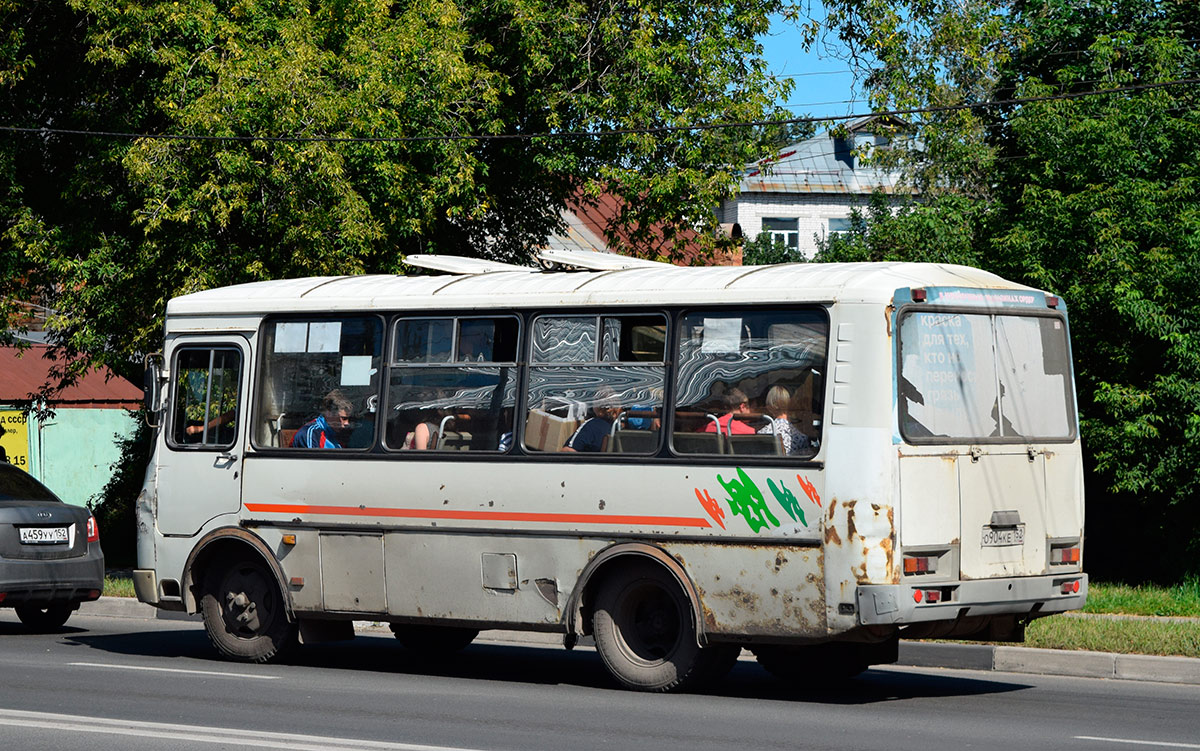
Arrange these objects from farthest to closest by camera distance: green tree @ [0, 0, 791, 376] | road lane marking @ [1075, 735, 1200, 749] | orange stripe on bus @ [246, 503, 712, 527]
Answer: green tree @ [0, 0, 791, 376], orange stripe on bus @ [246, 503, 712, 527], road lane marking @ [1075, 735, 1200, 749]

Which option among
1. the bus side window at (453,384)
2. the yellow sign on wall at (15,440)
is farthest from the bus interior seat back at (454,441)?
the yellow sign on wall at (15,440)

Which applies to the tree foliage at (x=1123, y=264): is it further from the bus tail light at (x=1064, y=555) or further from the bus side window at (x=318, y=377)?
the bus side window at (x=318, y=377)

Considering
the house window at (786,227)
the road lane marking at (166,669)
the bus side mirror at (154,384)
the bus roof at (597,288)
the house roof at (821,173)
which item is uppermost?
the house roof at (821,173)

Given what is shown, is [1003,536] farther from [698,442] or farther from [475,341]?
[475,341]

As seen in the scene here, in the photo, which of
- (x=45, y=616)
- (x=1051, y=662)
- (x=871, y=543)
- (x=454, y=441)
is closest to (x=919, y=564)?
(x=871, y=543)

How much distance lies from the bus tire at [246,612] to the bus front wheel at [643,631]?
285 cm

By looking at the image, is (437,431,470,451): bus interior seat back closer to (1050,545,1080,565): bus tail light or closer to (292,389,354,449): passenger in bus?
(292,389,354,449): passenger in bus

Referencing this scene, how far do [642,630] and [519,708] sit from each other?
1242 mm

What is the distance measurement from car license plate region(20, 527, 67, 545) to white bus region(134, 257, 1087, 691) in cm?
206

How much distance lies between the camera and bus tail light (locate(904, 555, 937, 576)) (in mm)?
9430

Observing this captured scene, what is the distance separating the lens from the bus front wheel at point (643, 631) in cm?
1030

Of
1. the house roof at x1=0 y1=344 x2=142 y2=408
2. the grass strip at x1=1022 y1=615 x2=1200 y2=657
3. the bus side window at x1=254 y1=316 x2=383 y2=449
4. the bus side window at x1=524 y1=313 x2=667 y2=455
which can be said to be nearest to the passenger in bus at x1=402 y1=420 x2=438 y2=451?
the bus side window at x1=254 y1=316 x2=383 y2=449

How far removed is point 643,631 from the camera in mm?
10531

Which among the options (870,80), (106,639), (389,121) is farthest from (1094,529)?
(106,639)
